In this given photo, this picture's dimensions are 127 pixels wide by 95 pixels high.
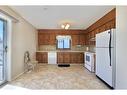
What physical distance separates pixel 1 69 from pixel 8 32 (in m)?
1.17

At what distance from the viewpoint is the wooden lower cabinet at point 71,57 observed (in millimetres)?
9867

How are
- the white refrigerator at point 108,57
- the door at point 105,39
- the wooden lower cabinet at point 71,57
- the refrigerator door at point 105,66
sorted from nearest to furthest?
1. the white refrigerator at point 108,57
2. the refrigerator door at point 105,66
3. the door at point 105,39
4. the wooden lower cabinet at point 71,57

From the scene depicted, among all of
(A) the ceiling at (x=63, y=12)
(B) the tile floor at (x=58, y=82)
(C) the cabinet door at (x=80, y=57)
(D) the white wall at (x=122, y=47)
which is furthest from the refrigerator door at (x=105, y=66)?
(C) the cabinet door at (x=80, y=57)

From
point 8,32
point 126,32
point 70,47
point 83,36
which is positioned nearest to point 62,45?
point 70,47

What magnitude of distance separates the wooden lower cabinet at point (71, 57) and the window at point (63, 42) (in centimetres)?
82

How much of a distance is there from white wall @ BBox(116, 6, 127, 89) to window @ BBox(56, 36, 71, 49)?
6.87 meters

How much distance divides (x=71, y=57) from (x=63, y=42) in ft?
4.07

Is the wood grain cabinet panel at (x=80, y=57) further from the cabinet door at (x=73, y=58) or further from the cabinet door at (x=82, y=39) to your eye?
the cabinet door at (x=82, y=39)

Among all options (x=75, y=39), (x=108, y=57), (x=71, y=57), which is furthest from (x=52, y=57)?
(x=108, y=57)

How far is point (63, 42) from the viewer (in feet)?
34.7

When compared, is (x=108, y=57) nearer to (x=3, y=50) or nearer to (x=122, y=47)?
(x=122, y=47)

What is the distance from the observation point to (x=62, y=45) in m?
10.6

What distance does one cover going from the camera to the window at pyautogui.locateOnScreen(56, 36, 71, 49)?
10500mm
